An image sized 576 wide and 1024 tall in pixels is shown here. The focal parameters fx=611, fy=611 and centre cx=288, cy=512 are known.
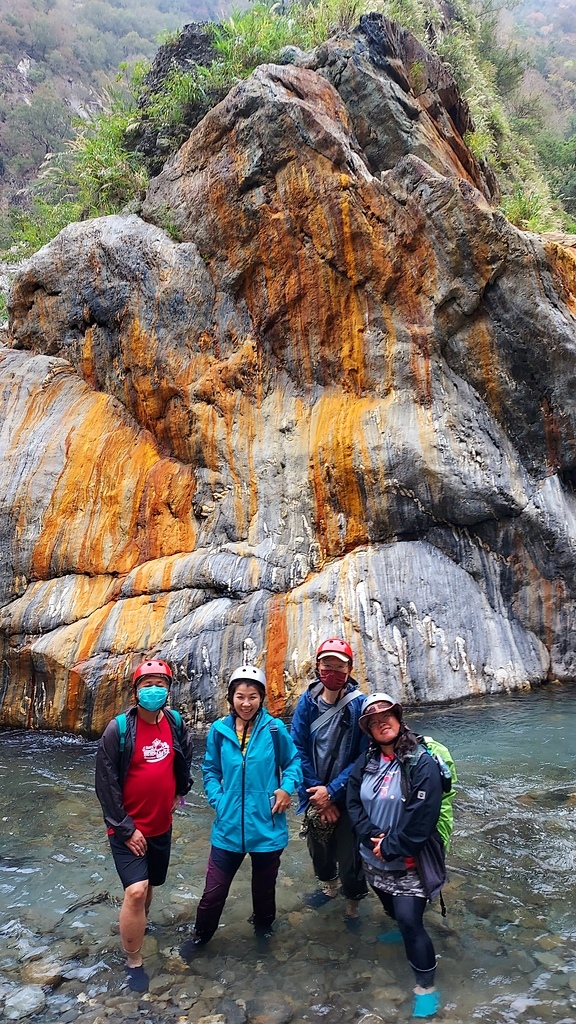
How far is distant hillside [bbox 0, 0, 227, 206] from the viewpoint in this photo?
44.8m

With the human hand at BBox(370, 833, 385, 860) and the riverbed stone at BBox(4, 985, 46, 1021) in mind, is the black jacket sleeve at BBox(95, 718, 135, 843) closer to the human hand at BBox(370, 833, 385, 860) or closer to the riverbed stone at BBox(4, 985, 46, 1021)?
the riverbed stone at BBox(4, 985, 46, 1021)

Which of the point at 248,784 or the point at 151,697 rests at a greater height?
the point at 151,697

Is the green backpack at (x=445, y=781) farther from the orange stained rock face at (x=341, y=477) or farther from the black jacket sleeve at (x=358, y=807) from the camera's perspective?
the orange stained rock face at (x=341, y=477)

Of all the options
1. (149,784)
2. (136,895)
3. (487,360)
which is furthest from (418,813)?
(487,360)

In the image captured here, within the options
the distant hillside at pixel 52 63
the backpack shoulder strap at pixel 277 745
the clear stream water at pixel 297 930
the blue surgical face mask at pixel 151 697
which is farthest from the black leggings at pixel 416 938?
the distant hillside at pixel 52 63

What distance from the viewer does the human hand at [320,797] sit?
13.9 feet

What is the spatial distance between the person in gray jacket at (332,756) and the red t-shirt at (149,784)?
3.14 feet

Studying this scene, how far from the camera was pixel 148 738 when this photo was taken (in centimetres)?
419

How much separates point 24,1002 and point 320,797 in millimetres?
2206

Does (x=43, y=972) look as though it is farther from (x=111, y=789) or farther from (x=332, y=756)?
(x=332, y=756)

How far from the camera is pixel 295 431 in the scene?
11781 millimetres

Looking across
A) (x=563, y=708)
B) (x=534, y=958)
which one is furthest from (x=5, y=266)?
(x=534, y=958)

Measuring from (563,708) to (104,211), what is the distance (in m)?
15.6

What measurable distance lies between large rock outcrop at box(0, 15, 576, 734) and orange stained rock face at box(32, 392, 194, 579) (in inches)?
1.7
